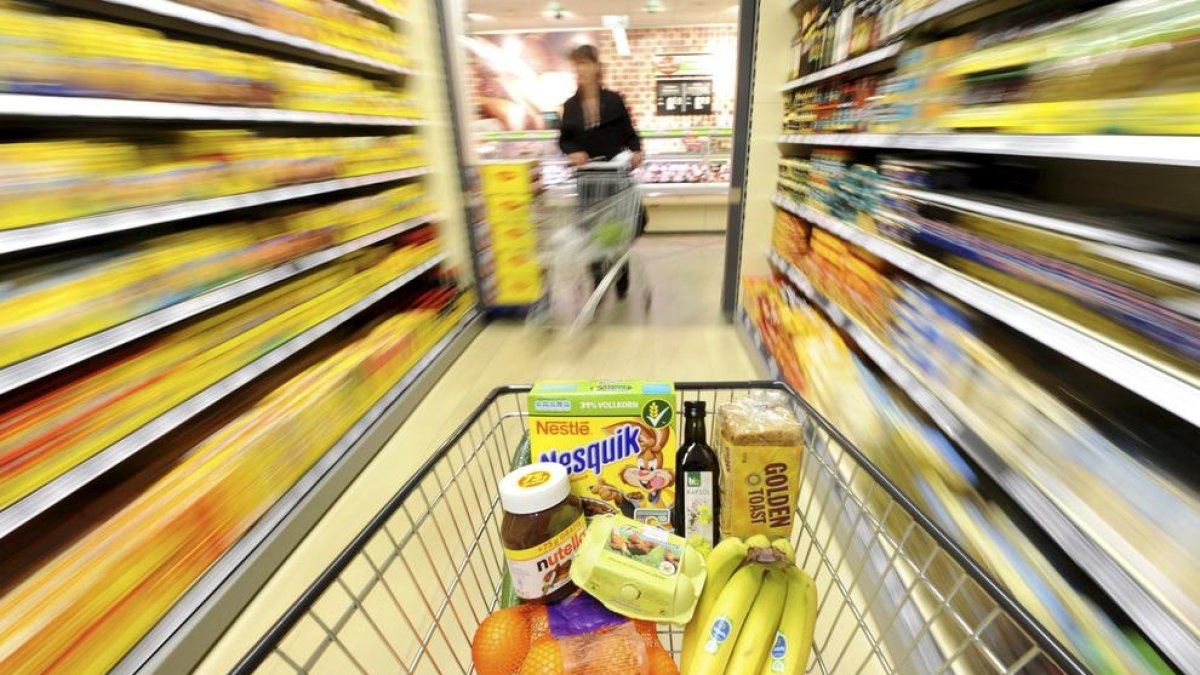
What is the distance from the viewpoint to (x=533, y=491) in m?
0.73

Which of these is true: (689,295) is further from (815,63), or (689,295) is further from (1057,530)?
(1057,530)

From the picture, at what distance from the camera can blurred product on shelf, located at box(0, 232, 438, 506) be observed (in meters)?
1.03

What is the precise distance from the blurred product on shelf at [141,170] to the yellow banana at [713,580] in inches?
59.9

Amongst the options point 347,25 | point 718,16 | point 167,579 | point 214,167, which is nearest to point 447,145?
point 347,25

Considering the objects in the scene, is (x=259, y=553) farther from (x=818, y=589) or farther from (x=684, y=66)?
(x=684, y=66)

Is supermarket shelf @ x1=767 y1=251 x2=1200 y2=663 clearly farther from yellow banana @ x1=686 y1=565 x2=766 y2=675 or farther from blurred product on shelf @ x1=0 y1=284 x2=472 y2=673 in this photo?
blurred product on shelf @ x1=0 y1=284 x2=472 y2=673

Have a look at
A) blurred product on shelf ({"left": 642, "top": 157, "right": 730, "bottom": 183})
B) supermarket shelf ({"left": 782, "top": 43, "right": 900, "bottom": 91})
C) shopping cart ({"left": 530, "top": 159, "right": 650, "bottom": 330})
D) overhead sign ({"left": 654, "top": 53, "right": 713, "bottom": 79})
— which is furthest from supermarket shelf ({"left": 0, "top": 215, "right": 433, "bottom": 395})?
overhead sign ({"left": 654, "top": 53, "right": 713, "bottom": 79})

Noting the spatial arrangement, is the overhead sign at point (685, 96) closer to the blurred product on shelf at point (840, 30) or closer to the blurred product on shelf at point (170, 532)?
the blurred product on shelf at point (840, 30)

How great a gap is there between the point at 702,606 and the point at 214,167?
1.79 metres

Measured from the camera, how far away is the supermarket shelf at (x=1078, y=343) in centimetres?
66

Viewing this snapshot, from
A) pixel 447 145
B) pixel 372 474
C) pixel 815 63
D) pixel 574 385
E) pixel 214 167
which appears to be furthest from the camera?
pixel 447 145

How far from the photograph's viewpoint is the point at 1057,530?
0.82 meters

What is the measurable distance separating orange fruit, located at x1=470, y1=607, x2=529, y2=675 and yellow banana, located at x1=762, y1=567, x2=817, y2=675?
362 mm

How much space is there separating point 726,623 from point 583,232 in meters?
2.49
